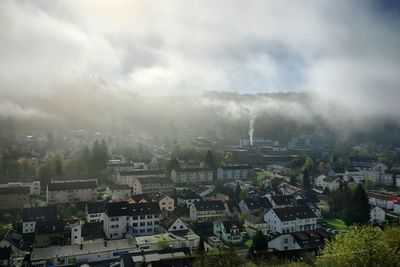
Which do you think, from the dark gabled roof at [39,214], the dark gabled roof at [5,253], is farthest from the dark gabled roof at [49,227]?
the dark gabled roof at [5,253]

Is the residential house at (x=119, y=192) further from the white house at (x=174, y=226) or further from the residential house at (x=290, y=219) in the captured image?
the residential house at (x=290, y=219)

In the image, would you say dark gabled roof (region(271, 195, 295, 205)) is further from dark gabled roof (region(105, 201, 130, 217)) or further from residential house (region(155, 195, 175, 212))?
dark gabled roof (region(105, 201, 130, 217))

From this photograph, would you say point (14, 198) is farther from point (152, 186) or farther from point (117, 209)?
point (152, 186)

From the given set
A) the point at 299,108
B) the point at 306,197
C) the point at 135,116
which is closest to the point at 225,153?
the point at 306,197

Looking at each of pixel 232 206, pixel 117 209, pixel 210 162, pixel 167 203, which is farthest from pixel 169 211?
pixel 210 162

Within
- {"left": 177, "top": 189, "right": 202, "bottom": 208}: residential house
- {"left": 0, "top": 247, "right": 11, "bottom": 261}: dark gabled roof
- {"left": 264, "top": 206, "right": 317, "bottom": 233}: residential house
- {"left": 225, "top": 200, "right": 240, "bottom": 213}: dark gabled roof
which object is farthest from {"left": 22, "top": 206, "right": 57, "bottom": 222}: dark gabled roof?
{"left": 264, "top": 206, "right": 317, "bottom": 233}: residential house

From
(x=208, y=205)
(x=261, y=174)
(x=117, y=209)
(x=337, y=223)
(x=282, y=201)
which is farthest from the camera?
(x=261, y=174)

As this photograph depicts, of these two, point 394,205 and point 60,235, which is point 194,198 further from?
point 394,205
